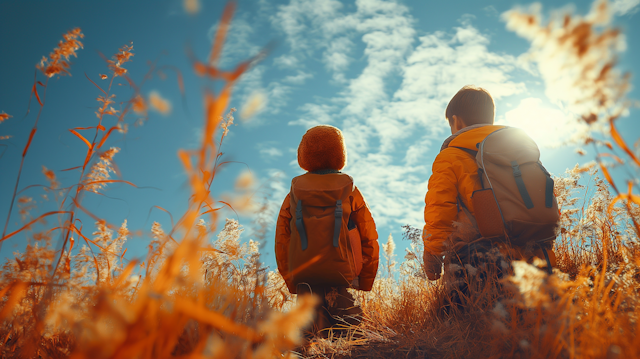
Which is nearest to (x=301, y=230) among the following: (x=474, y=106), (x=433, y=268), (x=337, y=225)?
(x=337, y=225)

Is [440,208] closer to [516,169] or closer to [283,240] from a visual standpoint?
[516,169]

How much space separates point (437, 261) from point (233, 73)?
7.47 ft

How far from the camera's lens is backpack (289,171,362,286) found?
2.53 meters

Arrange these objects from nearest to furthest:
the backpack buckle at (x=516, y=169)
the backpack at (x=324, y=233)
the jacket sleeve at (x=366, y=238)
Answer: the backpack buckle at (x=516, y=169)
the backpack at (x=324, y=233)
the jacket sleeve at (x=366, y=238)

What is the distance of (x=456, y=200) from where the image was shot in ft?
7.84

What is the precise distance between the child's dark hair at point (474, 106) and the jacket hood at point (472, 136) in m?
0.29

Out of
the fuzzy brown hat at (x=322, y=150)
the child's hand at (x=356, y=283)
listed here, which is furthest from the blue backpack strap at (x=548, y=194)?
the fuzzy brown hat at (x=322, y=150)

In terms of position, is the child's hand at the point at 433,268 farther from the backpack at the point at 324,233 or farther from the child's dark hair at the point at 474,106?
the child's dark hair at the point at 474,106

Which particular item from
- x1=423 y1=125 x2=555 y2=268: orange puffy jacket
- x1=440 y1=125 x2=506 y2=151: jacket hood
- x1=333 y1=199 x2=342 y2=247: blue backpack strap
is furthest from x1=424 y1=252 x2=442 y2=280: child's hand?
x1=440 y1=125 x2=506 y2=151: jacket hood

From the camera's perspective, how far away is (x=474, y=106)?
9.08ft

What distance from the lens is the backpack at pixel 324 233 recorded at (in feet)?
8.30

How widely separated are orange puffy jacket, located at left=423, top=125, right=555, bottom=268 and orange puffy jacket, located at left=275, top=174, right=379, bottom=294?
0.62 m

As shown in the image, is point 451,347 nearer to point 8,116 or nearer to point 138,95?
point 138,95

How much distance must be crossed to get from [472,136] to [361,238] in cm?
131
